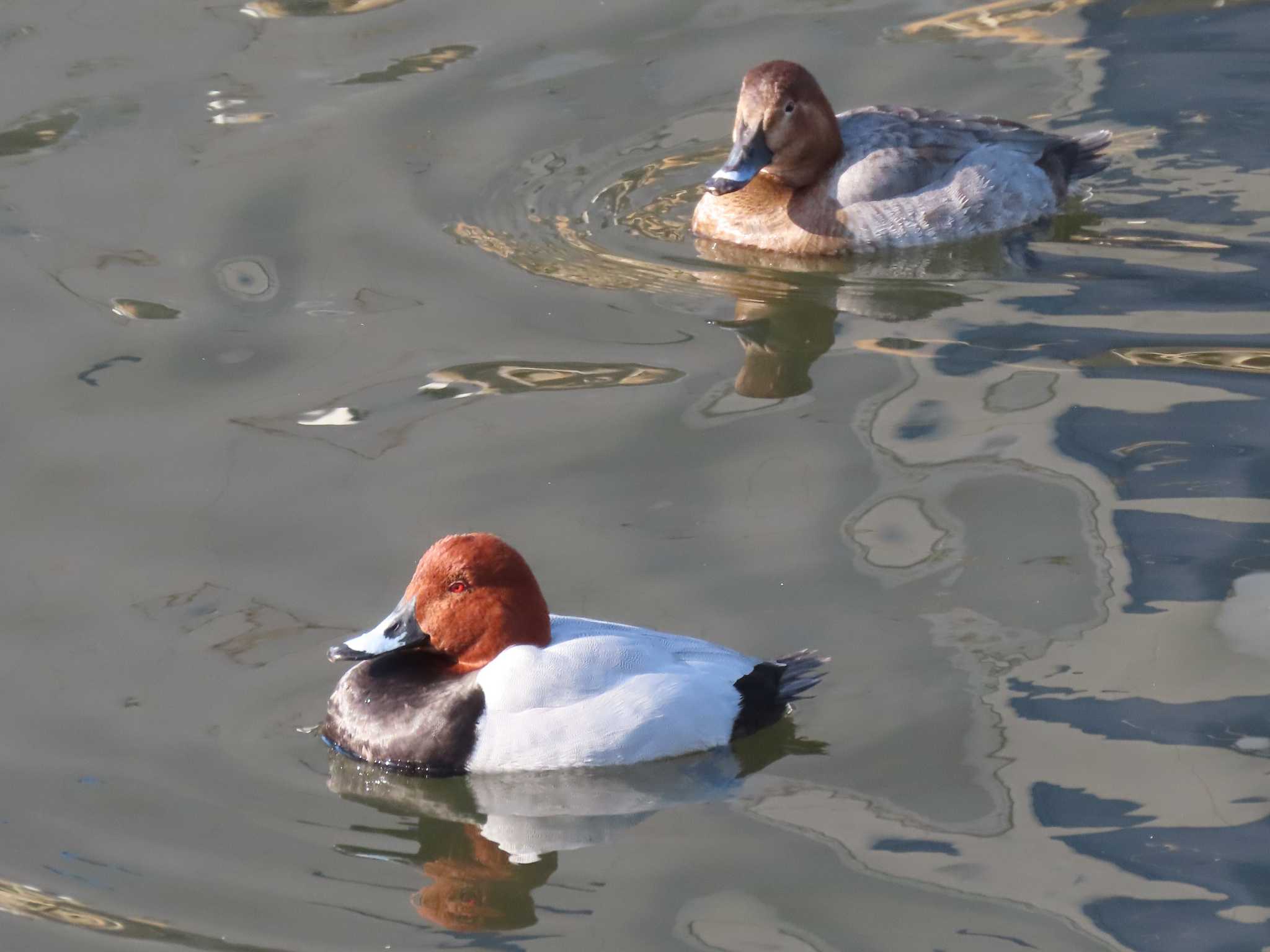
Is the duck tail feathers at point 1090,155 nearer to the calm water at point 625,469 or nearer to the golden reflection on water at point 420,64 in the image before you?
the calm water at point 625,469

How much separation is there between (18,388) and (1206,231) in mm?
5415

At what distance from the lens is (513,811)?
5.57 metres

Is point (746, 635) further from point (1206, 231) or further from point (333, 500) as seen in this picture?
point (1206, 231)

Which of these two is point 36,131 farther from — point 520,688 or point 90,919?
point 90,919

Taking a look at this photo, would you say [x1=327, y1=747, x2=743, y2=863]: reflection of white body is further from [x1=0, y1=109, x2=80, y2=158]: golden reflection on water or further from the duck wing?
[x1=0, y1=109, x2=80, y2=158]: golden reflection on water

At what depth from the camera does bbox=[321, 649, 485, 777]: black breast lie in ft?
18.6

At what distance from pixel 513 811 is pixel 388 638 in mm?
627

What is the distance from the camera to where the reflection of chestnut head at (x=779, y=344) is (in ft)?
26.4

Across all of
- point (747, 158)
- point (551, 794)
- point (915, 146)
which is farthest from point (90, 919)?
point (915, 146)

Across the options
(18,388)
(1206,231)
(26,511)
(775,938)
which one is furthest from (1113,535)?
(18,388)

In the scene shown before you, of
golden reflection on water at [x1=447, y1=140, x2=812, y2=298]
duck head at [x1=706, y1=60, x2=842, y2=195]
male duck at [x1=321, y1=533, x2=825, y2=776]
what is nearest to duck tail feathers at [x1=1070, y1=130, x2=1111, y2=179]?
duck head at [x1=706, y1=60, x2=842, y2=195]

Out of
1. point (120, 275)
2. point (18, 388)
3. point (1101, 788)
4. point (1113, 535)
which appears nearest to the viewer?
point (1101, 788)

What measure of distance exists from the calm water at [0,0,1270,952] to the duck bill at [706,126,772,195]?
385mm

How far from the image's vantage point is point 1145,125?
1066cm
